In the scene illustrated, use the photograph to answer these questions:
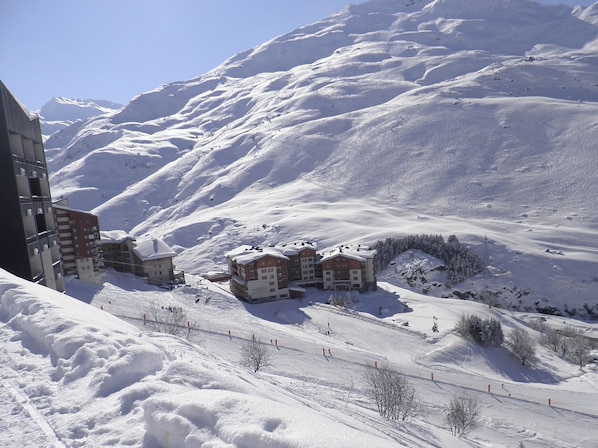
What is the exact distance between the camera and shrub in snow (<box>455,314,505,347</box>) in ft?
151

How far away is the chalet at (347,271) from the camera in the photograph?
66.0 metres

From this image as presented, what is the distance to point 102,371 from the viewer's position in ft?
24.6

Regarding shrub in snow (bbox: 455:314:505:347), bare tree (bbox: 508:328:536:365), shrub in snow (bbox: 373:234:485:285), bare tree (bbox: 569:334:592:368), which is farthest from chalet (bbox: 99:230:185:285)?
bare tree (bbox: 569:334:592:368)

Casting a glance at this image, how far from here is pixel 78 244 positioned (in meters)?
48.3

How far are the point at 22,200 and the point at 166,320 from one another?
1622 cm

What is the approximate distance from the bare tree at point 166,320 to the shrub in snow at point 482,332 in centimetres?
3035

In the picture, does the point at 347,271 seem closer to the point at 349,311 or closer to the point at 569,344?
the point at 349,311

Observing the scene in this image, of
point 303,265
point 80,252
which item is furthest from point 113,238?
point 303,265

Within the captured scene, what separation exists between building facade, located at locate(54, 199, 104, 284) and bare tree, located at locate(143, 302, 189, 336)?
11.2m

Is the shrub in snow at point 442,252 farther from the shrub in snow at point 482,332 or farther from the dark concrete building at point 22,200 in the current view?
the dark concrete building at point 22,200

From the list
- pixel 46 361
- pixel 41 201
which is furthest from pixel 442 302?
pixel 46 361

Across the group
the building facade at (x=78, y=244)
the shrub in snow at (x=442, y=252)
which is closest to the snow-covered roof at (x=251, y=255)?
the building facade at (x=78, y=244)

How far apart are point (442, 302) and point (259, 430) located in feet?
207

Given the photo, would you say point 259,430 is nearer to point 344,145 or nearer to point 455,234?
point 455,234
